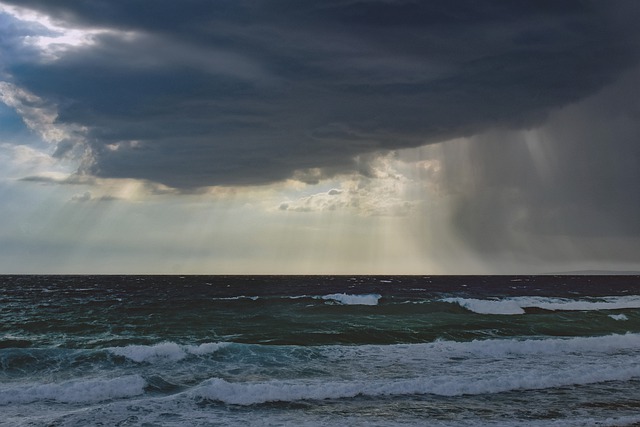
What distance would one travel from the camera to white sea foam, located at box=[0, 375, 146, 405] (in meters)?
17.3

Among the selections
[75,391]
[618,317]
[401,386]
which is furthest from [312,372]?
[618,317]

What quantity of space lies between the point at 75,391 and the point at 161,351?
6416 millimetres

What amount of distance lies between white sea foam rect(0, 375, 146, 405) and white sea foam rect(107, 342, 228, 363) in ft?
15.9

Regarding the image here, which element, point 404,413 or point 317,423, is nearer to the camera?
point 317,423

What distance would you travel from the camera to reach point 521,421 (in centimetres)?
1434

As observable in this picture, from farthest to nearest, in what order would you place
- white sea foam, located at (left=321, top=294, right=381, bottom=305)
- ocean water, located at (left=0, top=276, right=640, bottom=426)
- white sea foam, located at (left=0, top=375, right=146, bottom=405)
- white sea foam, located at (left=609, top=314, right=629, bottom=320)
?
white sea foam, located at (left=321, top=294, right=381, bottom=305) → white sea foam, located at (left=609, top=314, right=629, bottom=320) → white sea foam, located at (left=0, top=375, right=146, bottom=405) → ocean water, located at (left=0, top=276, right=640, bottom=426)

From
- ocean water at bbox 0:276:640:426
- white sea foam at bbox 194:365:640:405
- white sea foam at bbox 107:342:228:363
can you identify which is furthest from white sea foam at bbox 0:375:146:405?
white sea foam at bbox 107:342:228:363

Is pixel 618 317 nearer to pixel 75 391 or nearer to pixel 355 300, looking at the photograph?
pixel 355 300

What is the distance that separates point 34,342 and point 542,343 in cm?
2725

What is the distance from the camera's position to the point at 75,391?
698 inches

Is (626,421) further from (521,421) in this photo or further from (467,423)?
(467,423)

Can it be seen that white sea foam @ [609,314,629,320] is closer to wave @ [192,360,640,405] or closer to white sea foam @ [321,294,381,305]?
white sea foam @ [321,294,381,305]

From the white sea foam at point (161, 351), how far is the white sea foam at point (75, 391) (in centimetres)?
485

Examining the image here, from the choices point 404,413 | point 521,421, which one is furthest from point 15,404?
point 521,421
